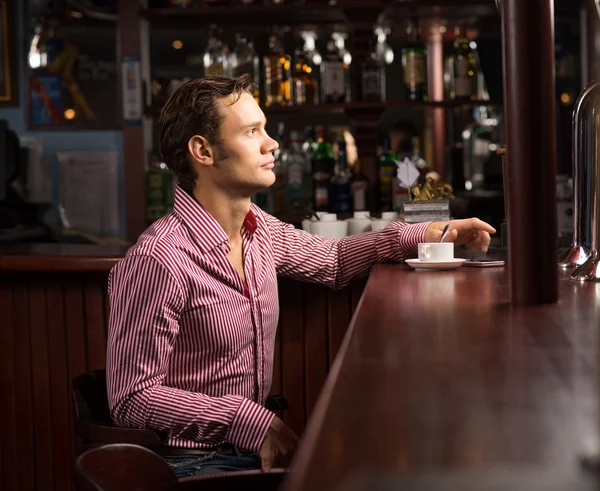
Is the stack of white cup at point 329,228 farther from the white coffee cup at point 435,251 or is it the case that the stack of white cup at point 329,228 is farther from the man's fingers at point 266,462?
the man's fingers at point 266,462

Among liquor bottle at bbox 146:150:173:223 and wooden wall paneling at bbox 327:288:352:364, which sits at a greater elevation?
liquor bottle at bbox 146:150:173:223

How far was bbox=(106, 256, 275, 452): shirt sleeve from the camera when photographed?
5.28 ft

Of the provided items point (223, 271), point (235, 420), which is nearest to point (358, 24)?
point (223, 271)

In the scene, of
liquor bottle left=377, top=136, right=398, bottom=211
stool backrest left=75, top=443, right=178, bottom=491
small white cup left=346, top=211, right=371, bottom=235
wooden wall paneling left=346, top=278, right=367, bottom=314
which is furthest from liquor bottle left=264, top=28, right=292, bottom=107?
stool backrest left=75, top=443, right=178, bottom=491

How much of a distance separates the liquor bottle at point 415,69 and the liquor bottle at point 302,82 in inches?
18.4

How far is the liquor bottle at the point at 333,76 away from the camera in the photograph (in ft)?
14.5

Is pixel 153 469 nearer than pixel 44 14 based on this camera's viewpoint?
Yes

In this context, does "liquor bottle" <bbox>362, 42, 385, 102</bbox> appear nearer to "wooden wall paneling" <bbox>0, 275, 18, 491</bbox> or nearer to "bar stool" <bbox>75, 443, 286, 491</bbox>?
"wooden wall paneling" <bbox>0, 275, 18, 491</bbox>

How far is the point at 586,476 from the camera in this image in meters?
0.49

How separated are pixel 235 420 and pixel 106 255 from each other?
1.02 meters

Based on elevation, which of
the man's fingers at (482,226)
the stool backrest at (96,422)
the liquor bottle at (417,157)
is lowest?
the stool backrest at (96,422)

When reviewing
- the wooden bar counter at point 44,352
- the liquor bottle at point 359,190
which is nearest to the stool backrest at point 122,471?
the wooden bar counter at point 44,352

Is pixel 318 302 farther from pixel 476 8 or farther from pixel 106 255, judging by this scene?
pixel 476 8

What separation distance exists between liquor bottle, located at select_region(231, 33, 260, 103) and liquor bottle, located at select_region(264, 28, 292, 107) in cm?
5
